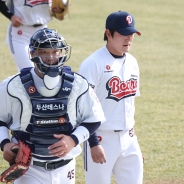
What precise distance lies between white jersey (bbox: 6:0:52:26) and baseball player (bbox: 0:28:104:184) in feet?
14.1

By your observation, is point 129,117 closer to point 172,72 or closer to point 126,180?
point 126,180

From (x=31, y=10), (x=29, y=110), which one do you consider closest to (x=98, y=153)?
(x=29, y=110)

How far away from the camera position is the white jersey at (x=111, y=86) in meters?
5.22

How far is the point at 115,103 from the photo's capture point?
17.3ft

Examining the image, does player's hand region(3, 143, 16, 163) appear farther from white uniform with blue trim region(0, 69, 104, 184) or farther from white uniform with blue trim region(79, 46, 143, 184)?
white uniform with blue trim region(79, 46, 143, 184)

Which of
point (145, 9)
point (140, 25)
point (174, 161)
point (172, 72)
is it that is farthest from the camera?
point (145, 9)

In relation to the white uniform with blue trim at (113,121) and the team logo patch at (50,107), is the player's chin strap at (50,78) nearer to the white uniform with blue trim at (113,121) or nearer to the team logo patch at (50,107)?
the team logo patch at (50,107)

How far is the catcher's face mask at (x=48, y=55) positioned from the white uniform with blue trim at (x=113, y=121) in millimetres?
748

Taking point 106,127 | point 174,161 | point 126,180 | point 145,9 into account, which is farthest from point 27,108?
point 145,9

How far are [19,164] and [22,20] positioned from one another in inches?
189

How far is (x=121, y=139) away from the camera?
17.3 ft

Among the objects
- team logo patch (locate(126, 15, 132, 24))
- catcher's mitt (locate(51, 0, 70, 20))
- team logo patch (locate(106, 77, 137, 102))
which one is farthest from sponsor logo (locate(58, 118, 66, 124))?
catcher's mitt (locate(51, 0, 70, 20))

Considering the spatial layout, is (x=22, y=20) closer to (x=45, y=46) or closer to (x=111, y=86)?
(x=111, y=86)

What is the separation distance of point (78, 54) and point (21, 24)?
5377 mm
